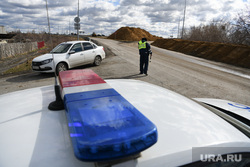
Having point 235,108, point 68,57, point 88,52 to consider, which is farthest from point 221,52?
point 235,108

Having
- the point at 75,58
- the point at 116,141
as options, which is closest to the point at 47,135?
the point at 116,141

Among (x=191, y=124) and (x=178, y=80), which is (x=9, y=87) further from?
(x=191, y=124)

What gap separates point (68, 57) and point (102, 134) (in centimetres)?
1018

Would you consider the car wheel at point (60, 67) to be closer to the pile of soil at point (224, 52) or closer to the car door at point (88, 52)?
the car door at point (88, 52)

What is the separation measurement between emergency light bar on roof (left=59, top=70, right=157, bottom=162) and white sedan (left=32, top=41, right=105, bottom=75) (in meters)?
8.57

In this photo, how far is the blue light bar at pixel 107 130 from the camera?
0.73 metres

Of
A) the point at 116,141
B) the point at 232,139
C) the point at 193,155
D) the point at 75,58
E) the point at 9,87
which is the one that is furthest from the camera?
the point at 75,58

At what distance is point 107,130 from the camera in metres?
0.80

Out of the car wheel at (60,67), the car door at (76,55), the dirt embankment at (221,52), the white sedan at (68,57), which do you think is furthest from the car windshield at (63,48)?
the dirt embankment at (221,52)

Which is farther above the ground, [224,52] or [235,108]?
[224,52]

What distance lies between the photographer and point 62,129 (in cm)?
110

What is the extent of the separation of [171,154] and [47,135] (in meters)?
0.72

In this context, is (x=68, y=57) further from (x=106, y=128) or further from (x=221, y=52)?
(x=221, y=52)

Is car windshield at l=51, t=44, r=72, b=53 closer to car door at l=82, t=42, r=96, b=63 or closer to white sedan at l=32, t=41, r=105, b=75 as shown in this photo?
white sedan at l=32, t=41, r=105, b=75
